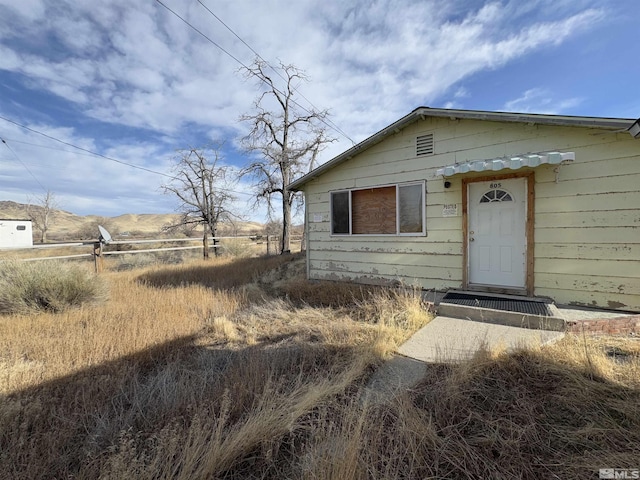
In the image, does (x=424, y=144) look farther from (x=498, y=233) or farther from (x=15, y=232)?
(x=15, y=232)

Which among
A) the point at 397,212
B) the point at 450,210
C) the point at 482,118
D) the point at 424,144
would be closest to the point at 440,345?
the point at 450,210

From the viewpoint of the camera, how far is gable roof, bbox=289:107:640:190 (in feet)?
13.9

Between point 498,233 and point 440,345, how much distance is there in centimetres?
297

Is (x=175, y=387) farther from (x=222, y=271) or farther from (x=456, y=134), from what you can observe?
(x=222, y=271)

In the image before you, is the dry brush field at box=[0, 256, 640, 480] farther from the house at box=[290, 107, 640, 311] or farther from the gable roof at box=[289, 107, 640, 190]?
the gable roof at box=[289, 107, 640, 190]

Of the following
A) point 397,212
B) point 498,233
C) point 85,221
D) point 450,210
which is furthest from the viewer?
point 85,221

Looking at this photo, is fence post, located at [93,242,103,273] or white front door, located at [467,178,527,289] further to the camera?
fence post, located at [93,242,103,273]

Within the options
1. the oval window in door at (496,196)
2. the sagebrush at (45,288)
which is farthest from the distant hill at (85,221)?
the oval window in door at (496,196)

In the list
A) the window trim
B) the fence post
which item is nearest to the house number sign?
the window trim

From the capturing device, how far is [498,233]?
5473mm

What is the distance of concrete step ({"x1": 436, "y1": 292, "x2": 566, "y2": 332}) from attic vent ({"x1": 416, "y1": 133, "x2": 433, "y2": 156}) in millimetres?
3115

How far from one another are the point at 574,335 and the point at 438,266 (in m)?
2.66

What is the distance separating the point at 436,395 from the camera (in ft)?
8.31

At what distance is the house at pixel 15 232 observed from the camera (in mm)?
33094
